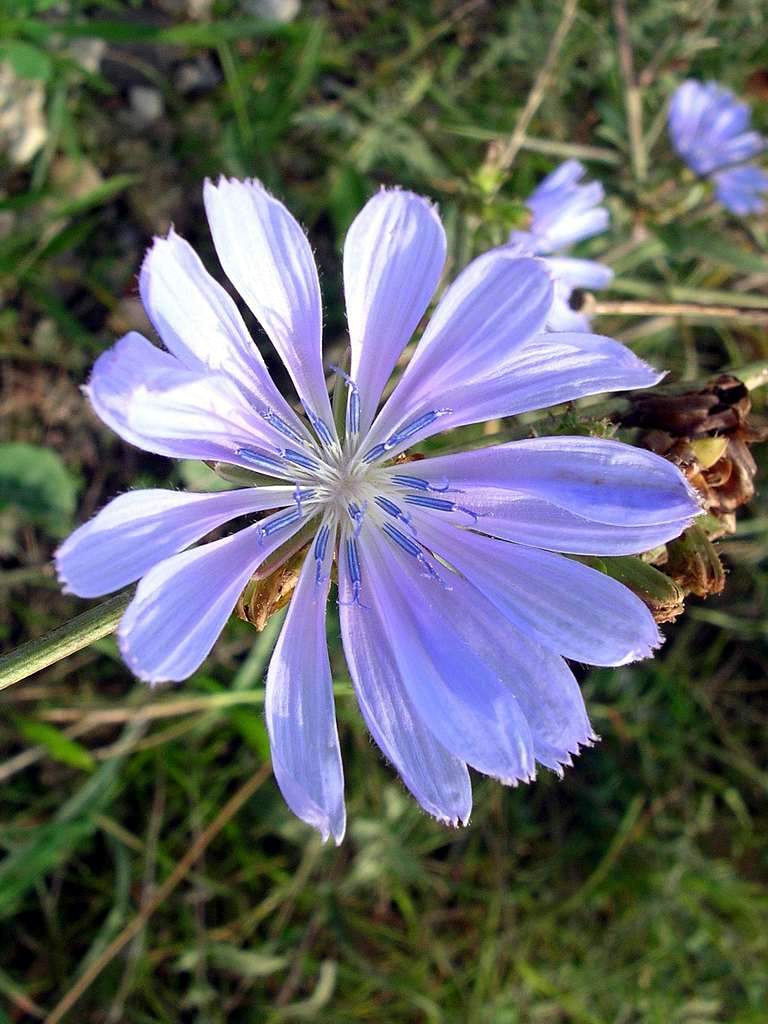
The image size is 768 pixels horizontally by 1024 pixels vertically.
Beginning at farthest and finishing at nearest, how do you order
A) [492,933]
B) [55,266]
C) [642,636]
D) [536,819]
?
[536,819] < [492,933] < [55,266] < [642,636]

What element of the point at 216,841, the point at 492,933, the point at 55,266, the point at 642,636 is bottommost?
the point at 492,933

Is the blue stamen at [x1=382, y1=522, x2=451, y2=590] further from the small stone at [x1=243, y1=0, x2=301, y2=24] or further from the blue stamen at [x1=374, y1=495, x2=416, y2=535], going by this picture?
the small stone at [x1=243, y1=0, x2=301, y2=24]

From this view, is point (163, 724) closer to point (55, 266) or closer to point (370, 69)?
point (55, 266)

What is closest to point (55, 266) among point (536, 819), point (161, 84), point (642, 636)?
point (161, 84)

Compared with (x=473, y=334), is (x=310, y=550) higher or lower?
lower

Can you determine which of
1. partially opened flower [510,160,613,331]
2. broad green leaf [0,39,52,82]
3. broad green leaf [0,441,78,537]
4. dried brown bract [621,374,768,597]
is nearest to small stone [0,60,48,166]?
broad green leaf [0,39,52,82]

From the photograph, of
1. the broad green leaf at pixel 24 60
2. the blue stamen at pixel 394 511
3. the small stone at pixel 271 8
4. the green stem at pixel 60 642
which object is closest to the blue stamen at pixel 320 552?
the blue stamen at pixel 394 511
